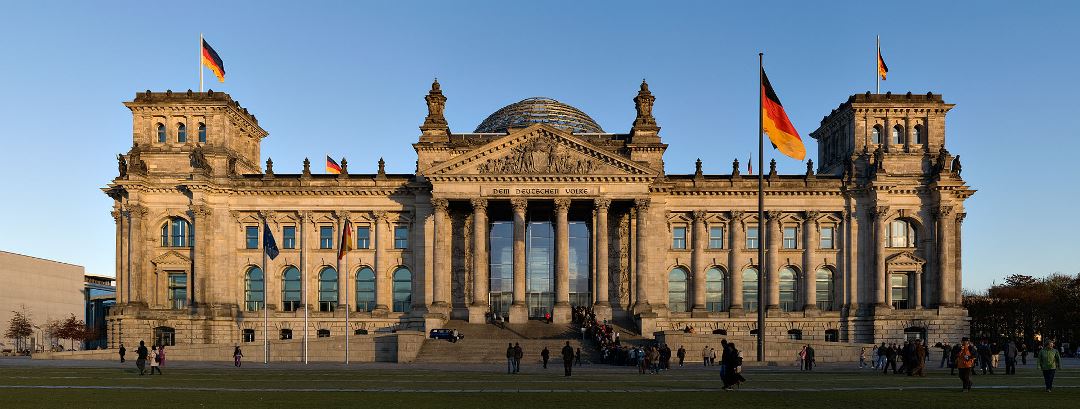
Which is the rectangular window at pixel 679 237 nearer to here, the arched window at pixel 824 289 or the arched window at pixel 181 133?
the arched window at pixel 824 289

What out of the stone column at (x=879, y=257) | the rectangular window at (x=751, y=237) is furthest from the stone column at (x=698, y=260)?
the stone column at (x=879, y=257)

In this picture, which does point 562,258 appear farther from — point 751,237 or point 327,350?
point 327,350

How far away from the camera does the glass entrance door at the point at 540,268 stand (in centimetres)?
8881

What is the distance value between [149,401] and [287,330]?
5854 cm

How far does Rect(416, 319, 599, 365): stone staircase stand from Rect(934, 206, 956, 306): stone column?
100 feet

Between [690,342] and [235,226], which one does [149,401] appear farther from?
[235,226]

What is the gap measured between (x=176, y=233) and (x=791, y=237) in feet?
163

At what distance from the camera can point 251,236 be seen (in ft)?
289

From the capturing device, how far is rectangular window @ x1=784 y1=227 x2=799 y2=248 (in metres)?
88.6

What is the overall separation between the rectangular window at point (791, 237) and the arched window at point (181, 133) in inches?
1944

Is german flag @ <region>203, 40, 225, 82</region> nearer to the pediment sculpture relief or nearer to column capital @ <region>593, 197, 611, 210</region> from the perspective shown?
the pediment sculpture relief

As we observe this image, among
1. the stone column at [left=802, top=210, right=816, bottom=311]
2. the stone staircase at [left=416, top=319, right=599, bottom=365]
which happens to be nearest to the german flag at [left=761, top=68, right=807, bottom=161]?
the stone staircase at [left=416, top=319, right=599, bottom=365]

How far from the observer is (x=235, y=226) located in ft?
287

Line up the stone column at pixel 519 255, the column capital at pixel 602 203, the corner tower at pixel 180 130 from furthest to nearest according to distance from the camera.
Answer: the corner tower at pixel 180 130 < the stone column at pixel 519 255 < the column capital at pixel 602 203
